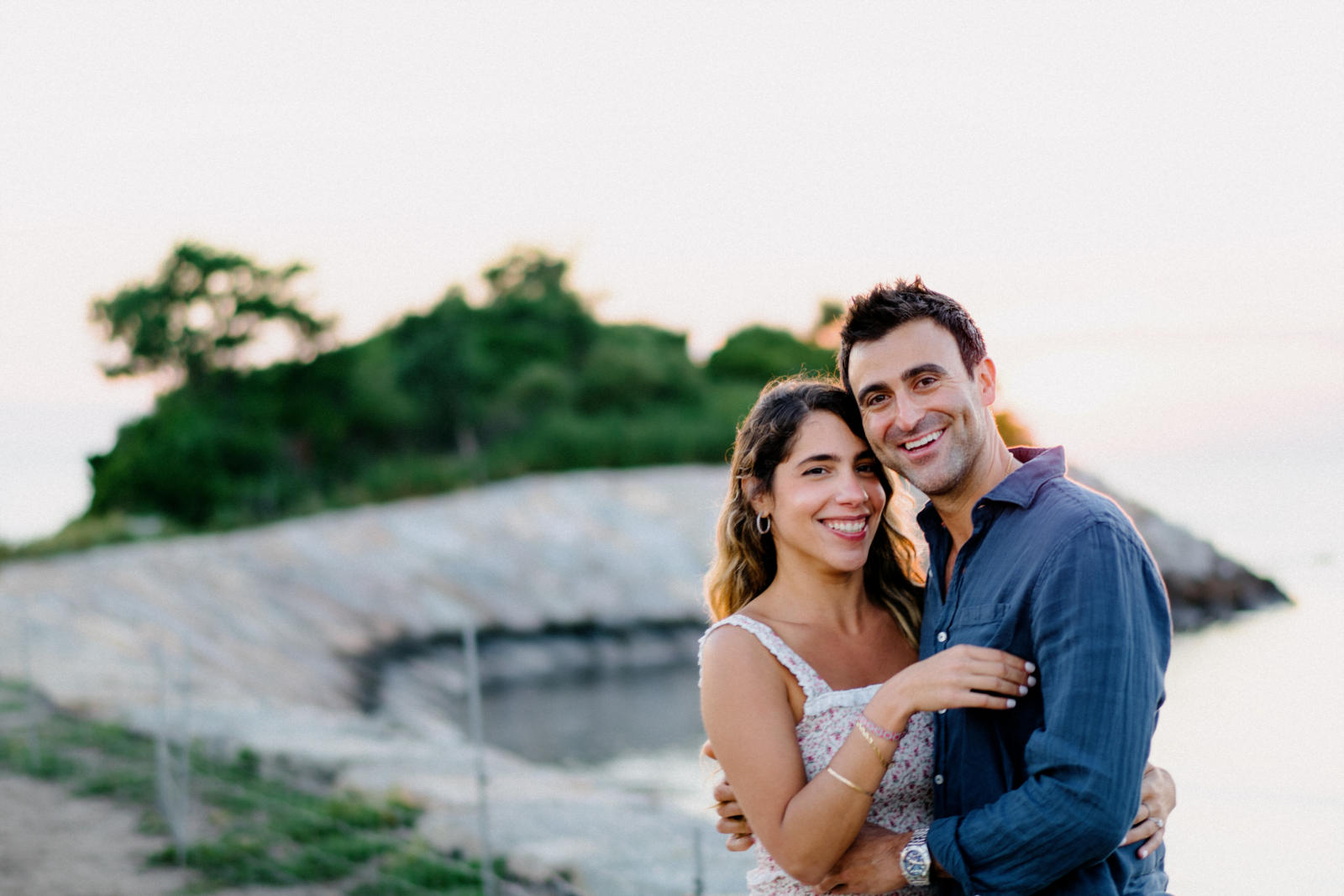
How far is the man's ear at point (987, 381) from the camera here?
80.8 inches

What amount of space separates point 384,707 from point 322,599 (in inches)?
106

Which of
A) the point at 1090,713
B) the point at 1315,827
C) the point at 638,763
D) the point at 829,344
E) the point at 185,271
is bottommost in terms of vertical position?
the point at 638,763

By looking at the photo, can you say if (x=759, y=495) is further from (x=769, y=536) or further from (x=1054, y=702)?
(x=1054, y=702)

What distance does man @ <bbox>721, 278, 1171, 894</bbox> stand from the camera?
5.27ft

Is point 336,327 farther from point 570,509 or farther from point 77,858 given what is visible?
point 77,858

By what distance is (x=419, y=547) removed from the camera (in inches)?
758

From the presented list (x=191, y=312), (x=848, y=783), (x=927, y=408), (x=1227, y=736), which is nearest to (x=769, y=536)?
A: (x=927, y=408)

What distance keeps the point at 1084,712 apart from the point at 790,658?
2.22ft

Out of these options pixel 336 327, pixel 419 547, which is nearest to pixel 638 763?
pixel 419 547

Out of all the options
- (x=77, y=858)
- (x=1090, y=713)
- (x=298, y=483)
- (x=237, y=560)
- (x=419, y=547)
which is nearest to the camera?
(x=1090, y=713)

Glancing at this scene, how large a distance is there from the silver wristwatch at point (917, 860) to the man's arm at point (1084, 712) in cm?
14

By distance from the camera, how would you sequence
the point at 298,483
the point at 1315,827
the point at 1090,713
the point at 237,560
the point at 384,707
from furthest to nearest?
1. the point at 298,483
2. the point at 237,560
3. the point at 384,707
4. the point at 1315,827
5. the point at 1090,713

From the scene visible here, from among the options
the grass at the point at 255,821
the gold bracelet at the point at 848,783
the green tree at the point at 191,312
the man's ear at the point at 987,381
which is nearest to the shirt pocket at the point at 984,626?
the gold bracelet at the point at 848,783

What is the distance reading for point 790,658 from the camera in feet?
7.16
